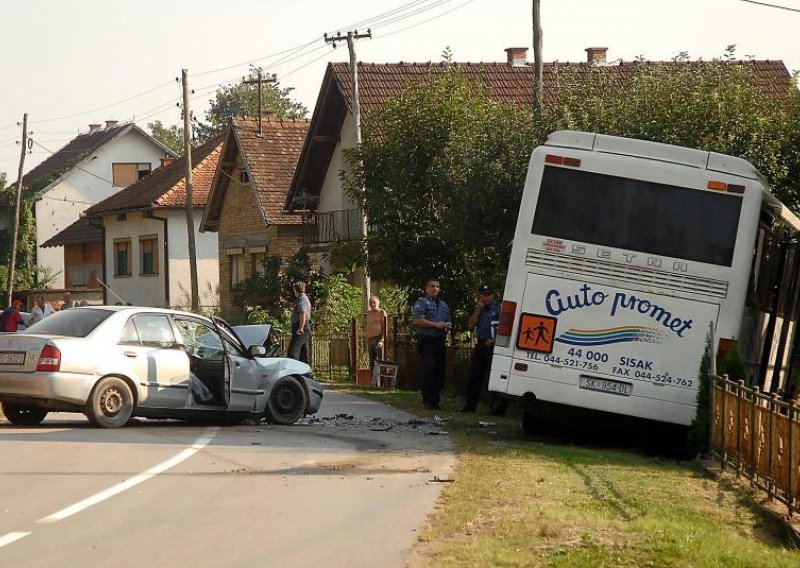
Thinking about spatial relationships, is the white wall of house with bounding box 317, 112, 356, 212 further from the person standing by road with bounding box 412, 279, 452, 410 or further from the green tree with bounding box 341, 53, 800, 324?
the person standing by road with bounding box 412, 279, 452, 410

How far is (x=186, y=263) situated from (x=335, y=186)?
1880 cm

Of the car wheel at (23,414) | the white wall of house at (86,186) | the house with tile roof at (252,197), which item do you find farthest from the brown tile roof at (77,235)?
the car wheel at (23,414)

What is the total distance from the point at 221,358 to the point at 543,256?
4548 mm

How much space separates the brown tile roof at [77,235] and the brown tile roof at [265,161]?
17.9m

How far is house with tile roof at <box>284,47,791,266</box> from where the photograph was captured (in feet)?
143

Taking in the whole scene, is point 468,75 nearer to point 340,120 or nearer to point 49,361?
point 340,120

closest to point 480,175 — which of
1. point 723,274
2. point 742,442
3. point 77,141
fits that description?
point 723,274

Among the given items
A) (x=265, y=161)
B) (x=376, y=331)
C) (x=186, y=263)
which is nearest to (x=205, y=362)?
(x=376, y=331)

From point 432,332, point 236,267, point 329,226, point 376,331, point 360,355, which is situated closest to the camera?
point 432,332

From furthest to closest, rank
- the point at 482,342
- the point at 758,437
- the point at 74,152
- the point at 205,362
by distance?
the point at 74,152 < the point at 482,342 < the point at 205,362 < the point at 758,437

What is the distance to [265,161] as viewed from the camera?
53125 mm

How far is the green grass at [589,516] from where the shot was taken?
848 cm

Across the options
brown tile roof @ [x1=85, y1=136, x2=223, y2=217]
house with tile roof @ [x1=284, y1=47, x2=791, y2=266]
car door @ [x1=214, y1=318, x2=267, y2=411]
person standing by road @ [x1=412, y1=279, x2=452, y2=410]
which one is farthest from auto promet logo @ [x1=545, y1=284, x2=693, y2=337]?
brown tile roof @ [x1=85, y1=136, x2=223, y2=217]

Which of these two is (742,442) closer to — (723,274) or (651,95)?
(723,274)
